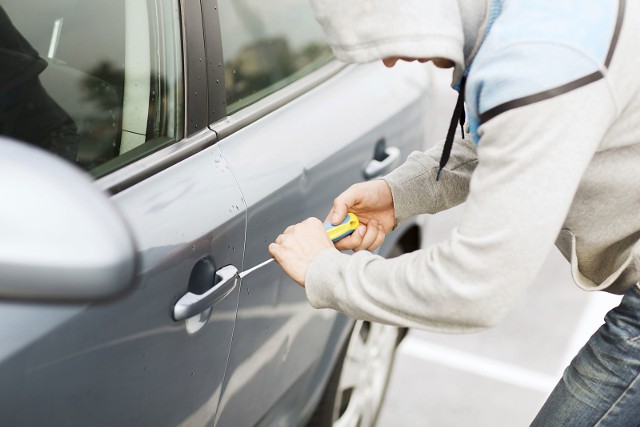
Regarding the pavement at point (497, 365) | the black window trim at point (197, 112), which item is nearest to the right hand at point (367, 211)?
the black window trim at point (197, 112)

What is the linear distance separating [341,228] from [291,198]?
27 centimetres

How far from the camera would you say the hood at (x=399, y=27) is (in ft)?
4.50

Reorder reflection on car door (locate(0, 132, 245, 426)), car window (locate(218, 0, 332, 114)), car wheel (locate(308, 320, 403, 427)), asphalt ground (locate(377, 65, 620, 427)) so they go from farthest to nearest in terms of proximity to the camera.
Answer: asphalt ground (locate(377, 65, 620, 427)), car wheel (locate(308, 320, 403, 427)), car window (locate(218, 0, 332, 114)), reflection on car door (locate(0, 132, 245, 426))

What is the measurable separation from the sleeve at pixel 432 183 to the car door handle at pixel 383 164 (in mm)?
527

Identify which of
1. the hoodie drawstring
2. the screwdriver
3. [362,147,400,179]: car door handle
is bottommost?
[362,147,400,179]: car door handle

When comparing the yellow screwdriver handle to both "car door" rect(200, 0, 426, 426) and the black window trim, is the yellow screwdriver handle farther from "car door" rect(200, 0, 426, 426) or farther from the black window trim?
the black window trim

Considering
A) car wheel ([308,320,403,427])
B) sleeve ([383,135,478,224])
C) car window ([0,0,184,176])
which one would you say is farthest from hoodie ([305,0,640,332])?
car wheel ([308,320,403,427])

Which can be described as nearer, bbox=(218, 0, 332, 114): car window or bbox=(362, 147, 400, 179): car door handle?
bbox=(218, 0, 332, 114): car window

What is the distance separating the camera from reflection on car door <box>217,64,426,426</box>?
1997mm

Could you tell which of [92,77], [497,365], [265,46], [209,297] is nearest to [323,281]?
[209,297]

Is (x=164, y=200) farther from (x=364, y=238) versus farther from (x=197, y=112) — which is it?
(x=364, y=238)

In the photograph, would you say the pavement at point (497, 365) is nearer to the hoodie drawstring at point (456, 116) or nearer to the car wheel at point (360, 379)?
the car wheel at point (360, 379)

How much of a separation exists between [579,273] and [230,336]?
706mm

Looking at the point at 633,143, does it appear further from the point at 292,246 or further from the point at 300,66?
the point at 300,66
